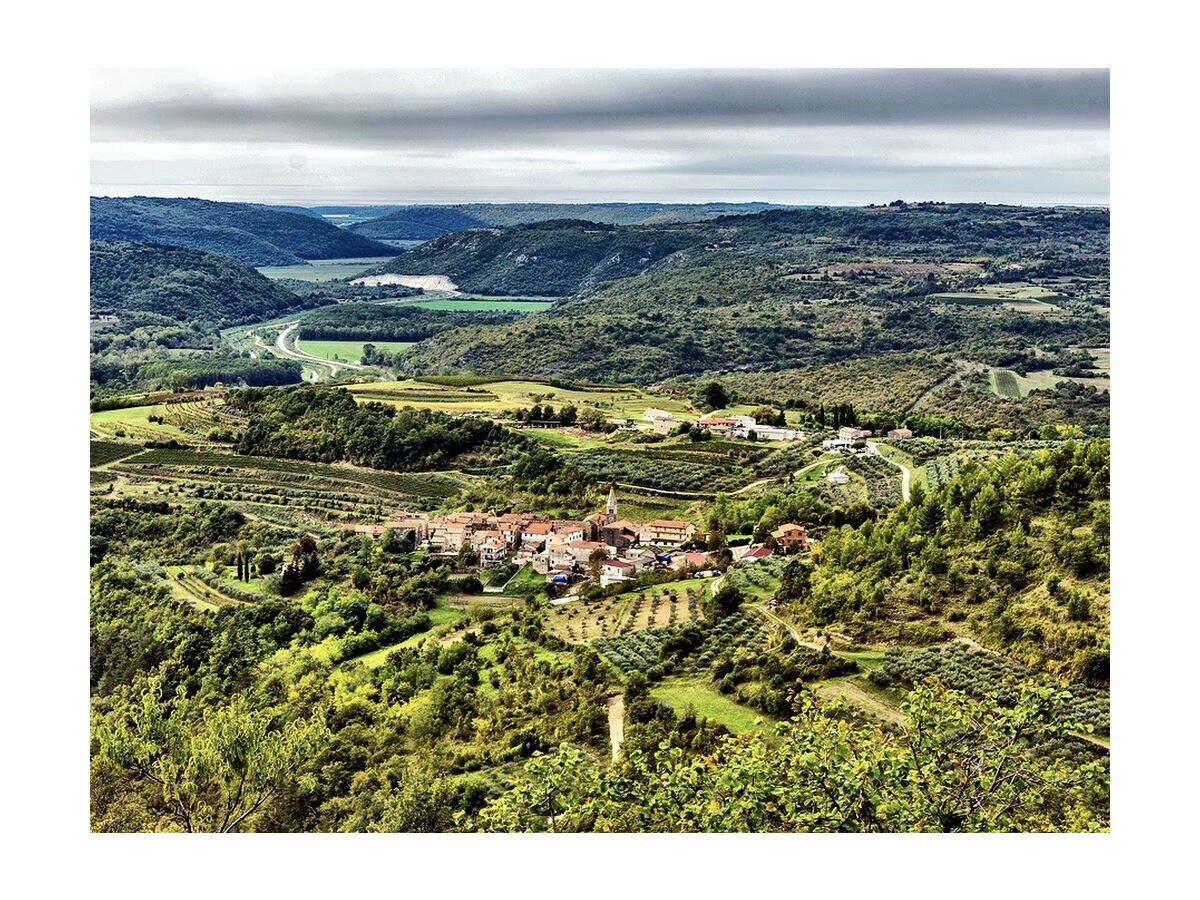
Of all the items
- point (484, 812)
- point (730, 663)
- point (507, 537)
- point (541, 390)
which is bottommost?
point (484, 812)

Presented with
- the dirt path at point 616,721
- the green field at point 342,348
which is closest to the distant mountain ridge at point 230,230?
the green field at point 342,348

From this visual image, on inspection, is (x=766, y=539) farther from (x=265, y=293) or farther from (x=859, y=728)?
(x=265, y=293)

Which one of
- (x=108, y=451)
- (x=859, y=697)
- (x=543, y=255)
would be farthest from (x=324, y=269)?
(x=859, y=697)

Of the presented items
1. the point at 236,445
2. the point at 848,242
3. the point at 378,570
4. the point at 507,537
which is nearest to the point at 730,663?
the point at 507,537

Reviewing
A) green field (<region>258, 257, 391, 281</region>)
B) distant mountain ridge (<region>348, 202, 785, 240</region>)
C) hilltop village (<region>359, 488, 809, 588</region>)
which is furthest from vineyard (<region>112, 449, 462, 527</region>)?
green field (<region>258, 257, 391, 281</region>)

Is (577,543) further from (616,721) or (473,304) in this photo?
(473,304)

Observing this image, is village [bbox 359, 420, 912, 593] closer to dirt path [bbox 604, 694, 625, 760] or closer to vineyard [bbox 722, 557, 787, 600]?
vineyard [bbox 722, 557, 787, 600]
